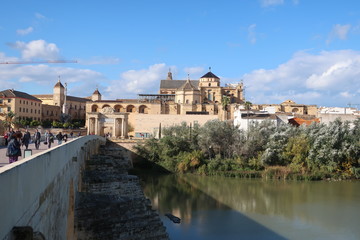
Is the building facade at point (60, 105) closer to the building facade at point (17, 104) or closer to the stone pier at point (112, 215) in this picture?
the building facade at point (17, 104)

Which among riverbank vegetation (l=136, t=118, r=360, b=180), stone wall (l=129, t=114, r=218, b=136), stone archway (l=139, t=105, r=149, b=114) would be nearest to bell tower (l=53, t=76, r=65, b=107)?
stone archway (l=139, t=105, r=149, b=114)

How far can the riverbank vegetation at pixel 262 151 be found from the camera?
3578cm

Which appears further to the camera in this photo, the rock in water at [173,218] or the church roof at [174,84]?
the church roof at [174,84]

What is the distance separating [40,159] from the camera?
18.4 feet

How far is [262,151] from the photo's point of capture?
3931 cm

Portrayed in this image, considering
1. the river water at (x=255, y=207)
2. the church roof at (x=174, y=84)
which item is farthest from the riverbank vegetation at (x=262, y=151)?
the church roof at (x=174, y=84)

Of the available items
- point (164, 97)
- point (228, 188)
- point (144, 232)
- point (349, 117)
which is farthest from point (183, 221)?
point (164, 97)

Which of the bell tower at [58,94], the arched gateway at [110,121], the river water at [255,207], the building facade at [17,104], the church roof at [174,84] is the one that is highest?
the church roof at [174,84]

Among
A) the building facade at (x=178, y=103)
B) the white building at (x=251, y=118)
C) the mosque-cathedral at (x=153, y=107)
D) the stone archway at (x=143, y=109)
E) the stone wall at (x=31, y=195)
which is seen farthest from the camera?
the stone archway at (x=143, y=109)

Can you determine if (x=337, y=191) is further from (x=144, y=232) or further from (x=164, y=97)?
(x=164, y=97)

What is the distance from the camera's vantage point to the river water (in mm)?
18453

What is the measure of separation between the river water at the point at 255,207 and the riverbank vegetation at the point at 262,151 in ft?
7.28

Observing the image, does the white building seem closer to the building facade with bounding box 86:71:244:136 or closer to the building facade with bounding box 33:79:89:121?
the building facade with bounding box 86:71:244:136

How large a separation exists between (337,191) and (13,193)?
96.2 ft
